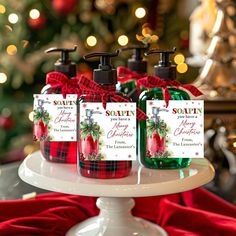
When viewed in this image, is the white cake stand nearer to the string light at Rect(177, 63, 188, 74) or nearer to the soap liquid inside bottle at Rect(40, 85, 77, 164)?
the soap liquid inside bottle at Rect(40, 85, 77, 164)

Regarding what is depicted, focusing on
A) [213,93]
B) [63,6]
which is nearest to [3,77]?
[63,6]

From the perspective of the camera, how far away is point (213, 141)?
1784 mm

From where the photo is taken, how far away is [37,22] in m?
2.55

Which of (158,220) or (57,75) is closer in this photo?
(57,75)

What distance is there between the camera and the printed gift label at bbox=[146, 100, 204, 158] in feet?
2.95

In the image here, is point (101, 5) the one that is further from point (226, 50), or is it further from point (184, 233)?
point (184, 233)

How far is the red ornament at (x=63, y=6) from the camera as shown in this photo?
98.5 inches

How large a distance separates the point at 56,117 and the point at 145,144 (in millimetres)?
171

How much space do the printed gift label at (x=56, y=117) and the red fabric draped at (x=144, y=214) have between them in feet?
0.62

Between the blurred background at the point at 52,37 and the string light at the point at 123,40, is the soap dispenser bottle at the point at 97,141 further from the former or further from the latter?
the string light at the point at 123,40

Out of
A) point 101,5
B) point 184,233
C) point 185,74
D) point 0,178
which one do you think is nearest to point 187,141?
point 184,233

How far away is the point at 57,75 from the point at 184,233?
0.40 meters

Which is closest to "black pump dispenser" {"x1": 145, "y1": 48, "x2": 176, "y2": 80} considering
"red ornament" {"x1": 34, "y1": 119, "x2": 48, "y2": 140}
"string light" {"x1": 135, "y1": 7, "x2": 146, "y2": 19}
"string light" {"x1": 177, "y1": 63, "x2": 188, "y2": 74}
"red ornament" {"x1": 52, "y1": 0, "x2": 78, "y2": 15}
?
"red ornament" {"x1": 34, "y1": 119, "x2": 48, "y2": 140}

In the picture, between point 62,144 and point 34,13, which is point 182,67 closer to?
point 34,13
